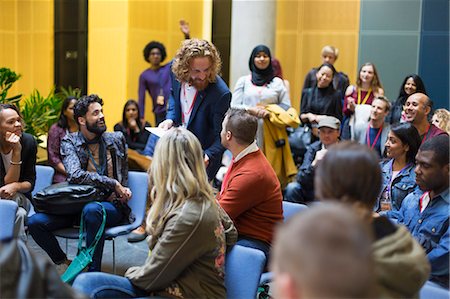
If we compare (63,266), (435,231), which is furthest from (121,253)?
(435,231)

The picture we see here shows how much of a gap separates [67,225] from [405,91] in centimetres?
376

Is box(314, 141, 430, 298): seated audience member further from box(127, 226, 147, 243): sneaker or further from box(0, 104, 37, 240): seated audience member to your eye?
box(127, 226, 147, 243): sneaker

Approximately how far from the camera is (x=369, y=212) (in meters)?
2.36

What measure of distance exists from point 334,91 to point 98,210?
367cm

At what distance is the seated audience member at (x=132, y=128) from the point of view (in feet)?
24.6

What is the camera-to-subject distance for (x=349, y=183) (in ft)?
7.52

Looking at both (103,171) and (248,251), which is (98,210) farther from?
(248,251)

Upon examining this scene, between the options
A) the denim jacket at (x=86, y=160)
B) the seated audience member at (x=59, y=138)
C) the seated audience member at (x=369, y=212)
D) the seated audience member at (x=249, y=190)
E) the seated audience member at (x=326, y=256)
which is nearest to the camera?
the seated audience member at (x=326, y=256)

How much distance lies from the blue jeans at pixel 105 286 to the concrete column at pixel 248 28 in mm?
5505

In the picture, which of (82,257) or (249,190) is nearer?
(249,190)

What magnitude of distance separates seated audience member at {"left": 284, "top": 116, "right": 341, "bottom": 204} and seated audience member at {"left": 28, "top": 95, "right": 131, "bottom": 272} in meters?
1.73

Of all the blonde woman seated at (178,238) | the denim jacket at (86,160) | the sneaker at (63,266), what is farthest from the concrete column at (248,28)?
the blonde woman seated at (178,238)

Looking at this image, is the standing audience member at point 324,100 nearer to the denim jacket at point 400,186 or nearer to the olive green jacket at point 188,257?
the denim jacket at point 400,186

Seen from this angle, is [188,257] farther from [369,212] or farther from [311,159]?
[311,159]
